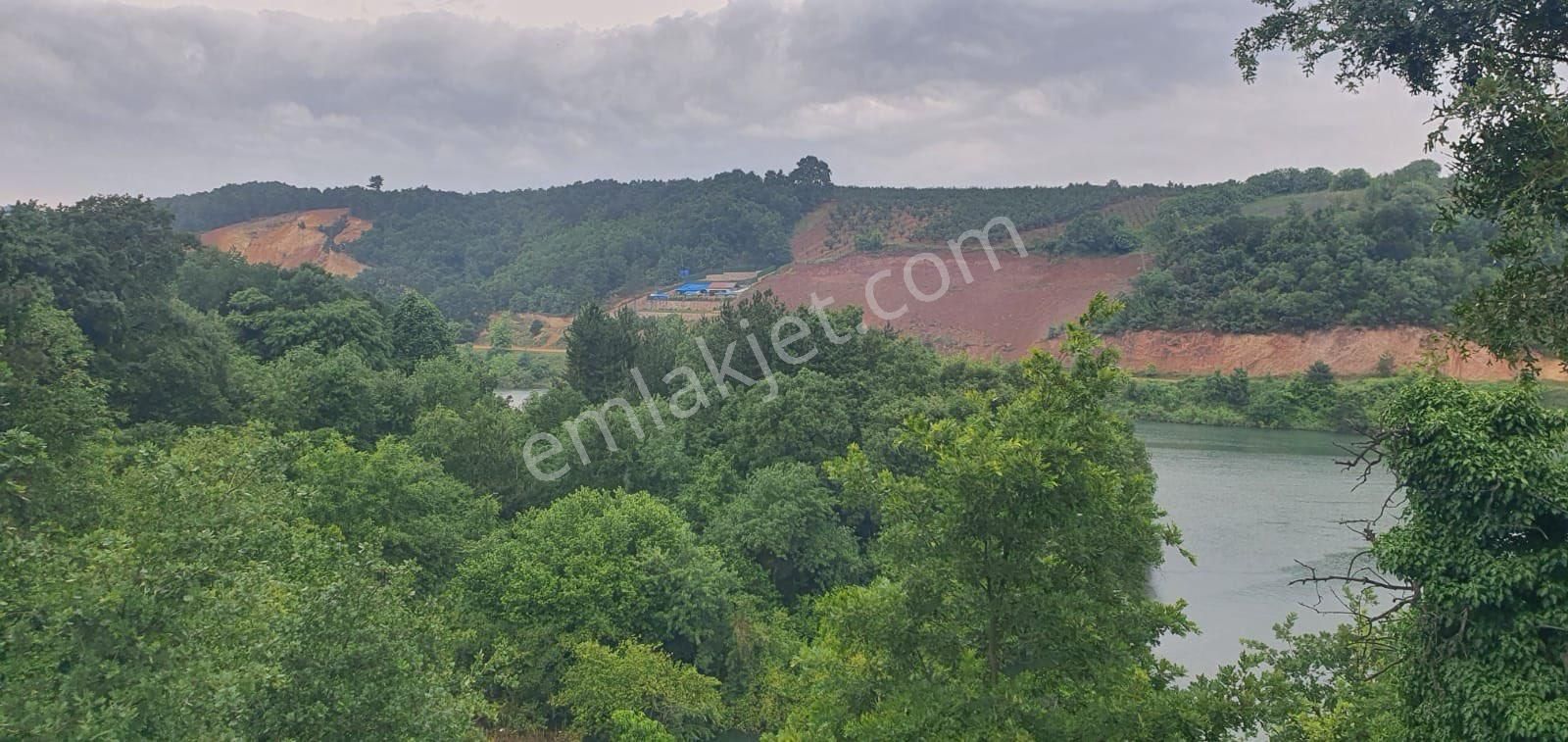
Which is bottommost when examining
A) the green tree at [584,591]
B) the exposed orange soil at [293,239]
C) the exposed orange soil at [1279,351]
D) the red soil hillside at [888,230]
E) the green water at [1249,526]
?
the green water at [1249,526]

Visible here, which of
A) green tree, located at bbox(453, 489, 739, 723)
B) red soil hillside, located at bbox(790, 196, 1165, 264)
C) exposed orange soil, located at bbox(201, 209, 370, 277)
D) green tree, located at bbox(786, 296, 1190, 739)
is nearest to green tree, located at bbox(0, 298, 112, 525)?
green tree, located at bbox(453, 489, 739, 723)

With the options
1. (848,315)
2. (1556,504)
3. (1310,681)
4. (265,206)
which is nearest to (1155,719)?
(1556,504)

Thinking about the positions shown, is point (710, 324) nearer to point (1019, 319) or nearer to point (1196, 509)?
point (1196, 509)

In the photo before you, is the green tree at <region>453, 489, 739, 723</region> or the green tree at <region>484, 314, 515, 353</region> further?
the green tree at <region>484, 314, 515, 353</region>

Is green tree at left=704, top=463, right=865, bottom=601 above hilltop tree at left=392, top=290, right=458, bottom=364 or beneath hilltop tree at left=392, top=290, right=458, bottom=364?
beneath

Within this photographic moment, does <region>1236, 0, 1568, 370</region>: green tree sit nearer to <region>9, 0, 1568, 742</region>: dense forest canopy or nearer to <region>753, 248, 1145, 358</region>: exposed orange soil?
<region>9, 0, 1568, 742</region>: dense forest canopy

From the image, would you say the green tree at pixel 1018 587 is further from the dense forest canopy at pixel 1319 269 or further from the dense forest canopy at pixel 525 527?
the dense forest canopy at pixel 1319 269

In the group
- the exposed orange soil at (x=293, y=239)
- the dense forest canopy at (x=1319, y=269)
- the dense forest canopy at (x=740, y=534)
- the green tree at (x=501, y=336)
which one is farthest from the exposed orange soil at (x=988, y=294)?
the exposed orange soil at (x=293, y=239)
